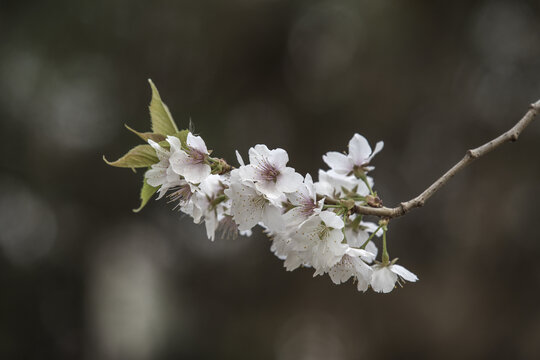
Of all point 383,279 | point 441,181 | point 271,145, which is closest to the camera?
point 441,181

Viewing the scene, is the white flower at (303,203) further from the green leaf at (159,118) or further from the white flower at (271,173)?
the green leaf at (159,118)

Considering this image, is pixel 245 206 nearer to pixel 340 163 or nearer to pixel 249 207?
pixel 249 207

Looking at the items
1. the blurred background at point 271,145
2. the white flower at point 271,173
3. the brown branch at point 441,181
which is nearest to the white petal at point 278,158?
the white flower at point 271,173

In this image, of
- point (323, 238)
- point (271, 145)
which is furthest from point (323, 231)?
point (271, 145)

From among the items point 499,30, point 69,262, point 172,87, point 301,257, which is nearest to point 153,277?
point 69,262

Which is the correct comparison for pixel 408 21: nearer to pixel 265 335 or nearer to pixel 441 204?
pixel 441 204

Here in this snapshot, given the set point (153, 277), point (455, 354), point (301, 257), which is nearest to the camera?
point (301, 257)
